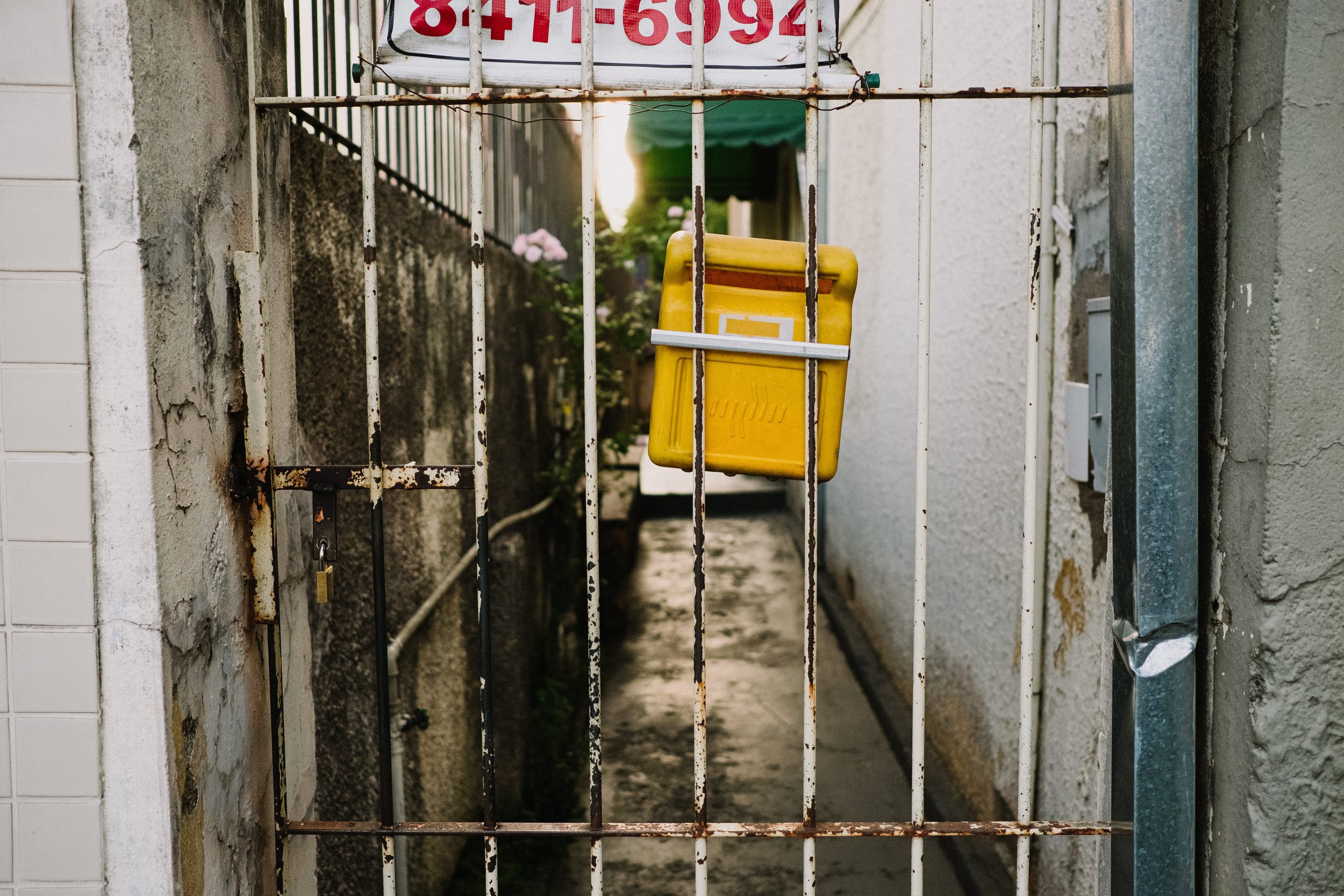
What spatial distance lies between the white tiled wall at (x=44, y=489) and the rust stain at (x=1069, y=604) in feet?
7.21

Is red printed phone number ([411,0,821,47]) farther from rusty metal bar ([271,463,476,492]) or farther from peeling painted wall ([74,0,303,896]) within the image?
rusty metal bar ([271,463,476,492])

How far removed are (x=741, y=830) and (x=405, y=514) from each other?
5.91 feet

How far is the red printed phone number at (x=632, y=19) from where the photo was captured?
1586 mm

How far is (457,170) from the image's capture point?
431 cm

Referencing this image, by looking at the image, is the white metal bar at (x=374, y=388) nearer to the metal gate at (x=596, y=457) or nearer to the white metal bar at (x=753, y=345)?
the metal gate at (x=596, y=457)

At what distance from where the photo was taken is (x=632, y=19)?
1.60m

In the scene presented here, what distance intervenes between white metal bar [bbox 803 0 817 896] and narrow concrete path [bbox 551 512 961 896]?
82.6 inches

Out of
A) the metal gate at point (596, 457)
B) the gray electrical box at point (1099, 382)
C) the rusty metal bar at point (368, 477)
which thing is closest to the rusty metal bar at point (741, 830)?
the metal gate at point (596, 457)

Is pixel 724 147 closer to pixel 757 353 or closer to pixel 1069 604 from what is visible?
pixel 1069 604

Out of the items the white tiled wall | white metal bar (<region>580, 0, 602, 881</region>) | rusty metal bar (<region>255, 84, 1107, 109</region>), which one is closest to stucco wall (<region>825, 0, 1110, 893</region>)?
rusty metal bar (<region>255, 84, 1107, 109</region>)

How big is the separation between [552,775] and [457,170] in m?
2.70

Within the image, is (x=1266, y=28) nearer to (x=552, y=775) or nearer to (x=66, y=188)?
(x=66, y=188)

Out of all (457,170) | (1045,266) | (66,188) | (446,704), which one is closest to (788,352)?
(66,188)

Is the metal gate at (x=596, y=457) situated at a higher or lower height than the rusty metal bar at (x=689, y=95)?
lower
